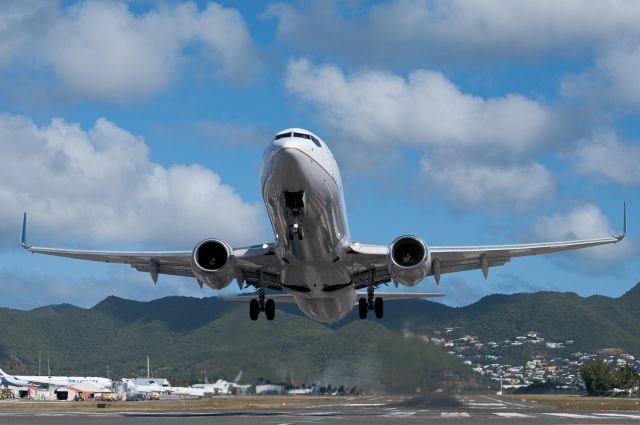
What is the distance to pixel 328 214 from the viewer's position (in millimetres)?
32125

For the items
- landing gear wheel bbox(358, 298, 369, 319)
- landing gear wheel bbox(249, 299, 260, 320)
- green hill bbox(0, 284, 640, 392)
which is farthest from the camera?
green hill bbox(0, 284, 640, 392)

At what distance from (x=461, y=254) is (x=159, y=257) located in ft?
42.6

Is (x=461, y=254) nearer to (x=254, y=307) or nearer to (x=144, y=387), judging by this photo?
(x=254, y=307)

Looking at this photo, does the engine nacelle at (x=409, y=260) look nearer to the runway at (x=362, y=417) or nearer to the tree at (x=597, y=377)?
the runway at (x=362, y=417)

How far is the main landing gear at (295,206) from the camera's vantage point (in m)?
30.5

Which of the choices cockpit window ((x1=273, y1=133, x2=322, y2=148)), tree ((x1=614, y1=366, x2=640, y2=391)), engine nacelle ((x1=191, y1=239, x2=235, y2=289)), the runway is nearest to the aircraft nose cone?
cockpit window ((x1=273, y1=133, x2=322, y2=148))

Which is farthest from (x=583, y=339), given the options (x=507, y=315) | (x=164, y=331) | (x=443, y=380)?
(x=443, y=380)

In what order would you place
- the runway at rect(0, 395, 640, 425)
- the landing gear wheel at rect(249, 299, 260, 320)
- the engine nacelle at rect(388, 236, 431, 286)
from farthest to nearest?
the landing gear wheel at rect(249, 299, 260, 320) < the runway at rect(0, 395, 640, 425) < the engine nacelle at rect(388, 236, 431, 286)

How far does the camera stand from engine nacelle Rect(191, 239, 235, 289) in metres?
34.0

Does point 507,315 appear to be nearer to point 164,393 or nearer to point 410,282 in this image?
point 410,282

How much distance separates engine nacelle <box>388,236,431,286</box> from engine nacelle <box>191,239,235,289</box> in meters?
6.11

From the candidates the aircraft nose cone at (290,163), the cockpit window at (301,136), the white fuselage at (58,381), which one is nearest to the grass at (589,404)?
the cockpit window at (301,136)

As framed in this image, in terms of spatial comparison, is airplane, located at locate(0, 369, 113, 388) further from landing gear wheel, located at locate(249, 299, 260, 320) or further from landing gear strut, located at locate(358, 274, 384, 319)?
landing gear strut, located at locate(358, 274, 384, 319)

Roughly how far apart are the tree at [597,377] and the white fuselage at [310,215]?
60.9m
